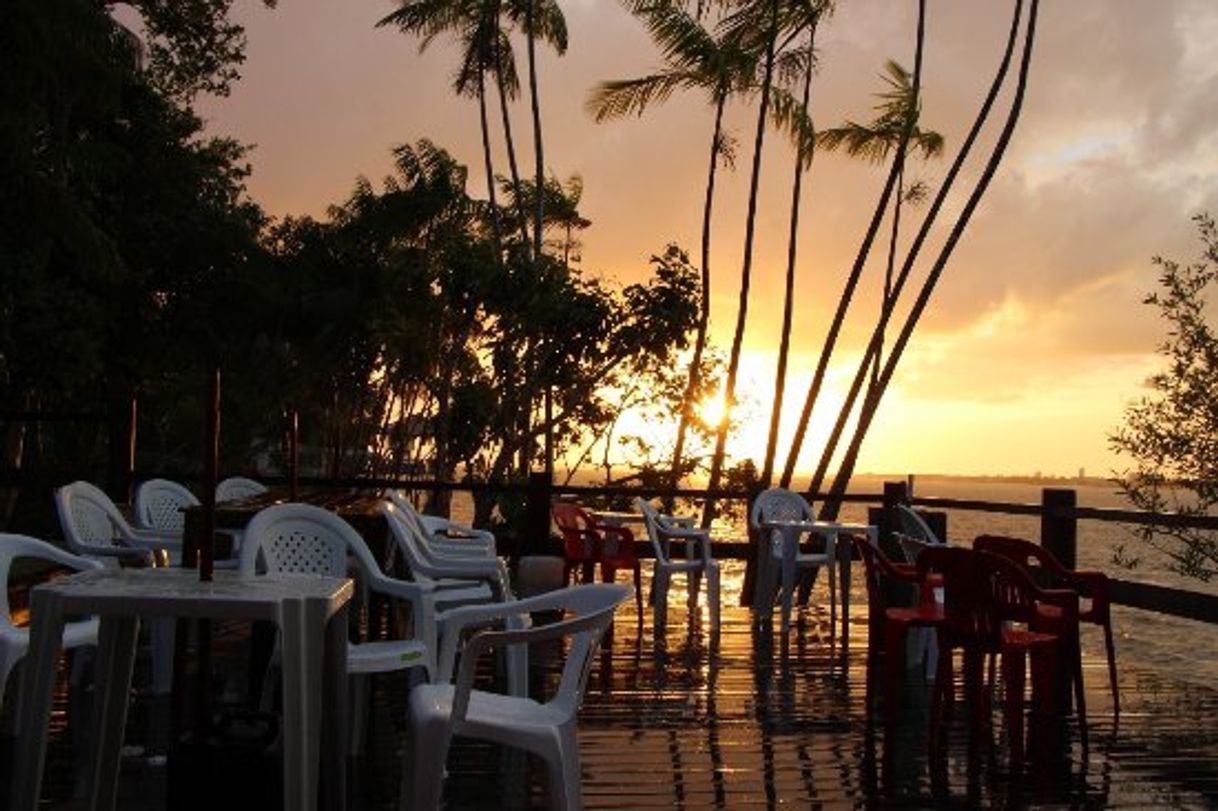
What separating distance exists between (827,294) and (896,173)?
308 cm

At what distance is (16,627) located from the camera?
3869mm

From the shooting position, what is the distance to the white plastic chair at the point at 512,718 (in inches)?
113

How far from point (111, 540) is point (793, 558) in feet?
13.7

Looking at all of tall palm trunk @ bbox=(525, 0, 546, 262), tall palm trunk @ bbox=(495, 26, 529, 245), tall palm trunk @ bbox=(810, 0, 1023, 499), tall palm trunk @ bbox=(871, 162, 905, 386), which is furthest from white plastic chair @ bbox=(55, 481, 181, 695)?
tall palm trunk @ bbox=(495, 26, 529, 245)

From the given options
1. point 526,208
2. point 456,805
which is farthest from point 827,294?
point 456,805

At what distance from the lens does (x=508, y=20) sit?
65.4 ft

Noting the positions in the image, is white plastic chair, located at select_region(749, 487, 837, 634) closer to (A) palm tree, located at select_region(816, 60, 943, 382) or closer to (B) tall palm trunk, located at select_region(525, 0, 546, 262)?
(A) palm tree, located at select_region(816, 60, 943, 382)

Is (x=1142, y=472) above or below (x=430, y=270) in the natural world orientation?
below

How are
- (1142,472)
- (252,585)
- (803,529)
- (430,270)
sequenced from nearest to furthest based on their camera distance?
1. (252,585)
2. (803,529)
3. (1142,472)
4. (430,270)

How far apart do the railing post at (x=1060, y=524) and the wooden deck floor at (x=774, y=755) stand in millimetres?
947

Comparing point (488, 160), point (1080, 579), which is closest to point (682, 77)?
point (488, 160)

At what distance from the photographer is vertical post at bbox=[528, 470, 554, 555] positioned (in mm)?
9883

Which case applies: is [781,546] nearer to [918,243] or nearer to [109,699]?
[109,699]

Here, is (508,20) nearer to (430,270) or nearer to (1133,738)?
(430,270)
